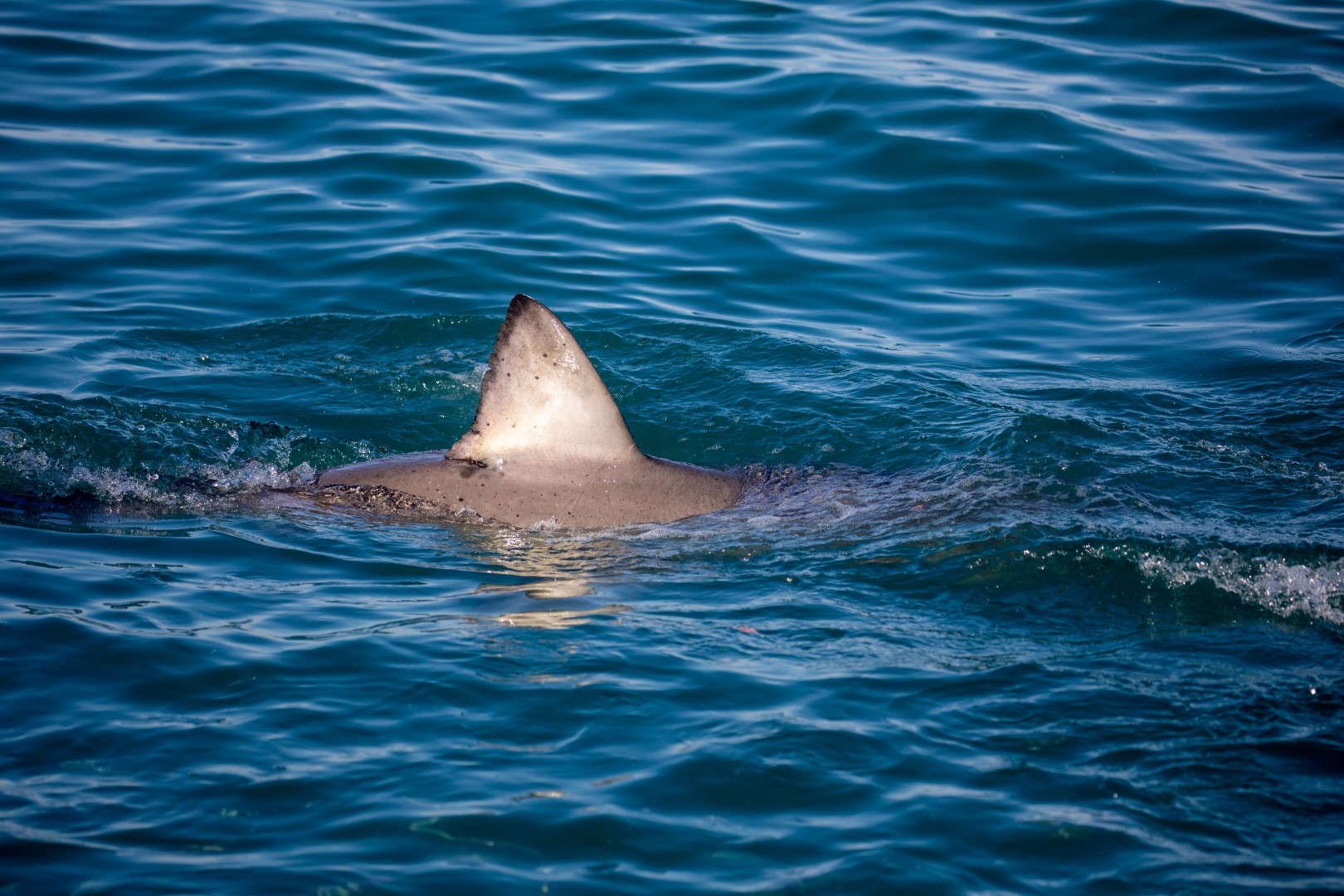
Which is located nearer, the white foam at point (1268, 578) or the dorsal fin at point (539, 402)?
the white foam at point (1268, 578)

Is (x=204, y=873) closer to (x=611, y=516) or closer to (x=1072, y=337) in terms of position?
(x=611, y=516)

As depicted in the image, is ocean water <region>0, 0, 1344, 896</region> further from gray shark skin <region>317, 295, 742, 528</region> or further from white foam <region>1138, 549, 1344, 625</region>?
gray shark skin <region>317, 295, 742, 528</region>

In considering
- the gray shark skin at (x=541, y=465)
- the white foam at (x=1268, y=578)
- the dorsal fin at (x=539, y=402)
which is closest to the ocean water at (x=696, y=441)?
the white foam at (x=1268, y=578)

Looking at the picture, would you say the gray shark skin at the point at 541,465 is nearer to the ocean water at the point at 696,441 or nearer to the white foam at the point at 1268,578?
the ocean water at the point at 696,441

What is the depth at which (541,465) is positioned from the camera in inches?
234

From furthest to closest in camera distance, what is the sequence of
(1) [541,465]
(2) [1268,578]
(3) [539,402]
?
(1) [541,465] → (3) [539,402] → (2) [1268,578]

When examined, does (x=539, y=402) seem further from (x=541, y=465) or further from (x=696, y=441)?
(x=696, y=441)

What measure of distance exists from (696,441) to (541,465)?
1.82 meters

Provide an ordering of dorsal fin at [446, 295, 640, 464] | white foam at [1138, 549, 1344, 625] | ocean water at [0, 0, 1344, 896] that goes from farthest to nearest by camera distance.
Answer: dorsal fin at [446, 295, 640, 464] < white foam at [1138, 549, 1344, 625] < ocean water at [0, 0, 1344, 896]

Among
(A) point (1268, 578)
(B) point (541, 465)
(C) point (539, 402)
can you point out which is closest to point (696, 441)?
(B) point (541, 465)

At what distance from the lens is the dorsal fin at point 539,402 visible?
5562 millimetres

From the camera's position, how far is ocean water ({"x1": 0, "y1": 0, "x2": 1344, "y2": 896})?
152 inches

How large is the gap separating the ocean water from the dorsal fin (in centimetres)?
43

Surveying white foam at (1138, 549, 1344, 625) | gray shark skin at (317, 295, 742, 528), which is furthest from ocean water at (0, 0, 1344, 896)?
gray shark skin at (317, 295, 742, 528)
